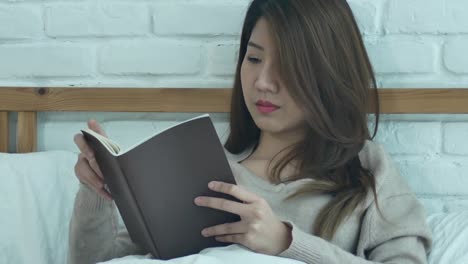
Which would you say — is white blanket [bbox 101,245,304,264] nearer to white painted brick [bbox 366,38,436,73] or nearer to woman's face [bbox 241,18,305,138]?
woman's face [bbox 241,18,305,138]

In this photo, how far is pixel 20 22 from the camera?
46.6 inches

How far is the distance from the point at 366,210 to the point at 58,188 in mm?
553

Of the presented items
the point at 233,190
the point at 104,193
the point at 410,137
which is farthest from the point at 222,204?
the point at 410,137

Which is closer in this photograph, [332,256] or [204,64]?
[332,256]

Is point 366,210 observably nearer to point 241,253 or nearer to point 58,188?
point 241,253

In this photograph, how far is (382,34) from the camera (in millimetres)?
1071

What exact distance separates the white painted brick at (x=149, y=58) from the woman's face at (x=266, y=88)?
0.64 feet

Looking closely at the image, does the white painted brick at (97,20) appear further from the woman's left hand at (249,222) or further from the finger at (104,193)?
the woman's left hand at (249,222)

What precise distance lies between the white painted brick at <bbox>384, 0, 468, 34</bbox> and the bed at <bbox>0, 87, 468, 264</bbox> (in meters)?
0.12

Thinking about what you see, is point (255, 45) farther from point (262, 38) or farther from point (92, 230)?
point (92, 230)

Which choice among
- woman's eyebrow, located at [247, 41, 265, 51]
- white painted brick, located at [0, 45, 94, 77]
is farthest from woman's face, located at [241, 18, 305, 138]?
white painted brick, located at [0, 45, 94, 77]

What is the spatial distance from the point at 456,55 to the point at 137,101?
58cm

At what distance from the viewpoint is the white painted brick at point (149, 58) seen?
1.13m

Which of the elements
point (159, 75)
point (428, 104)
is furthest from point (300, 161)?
point (159, 75)
